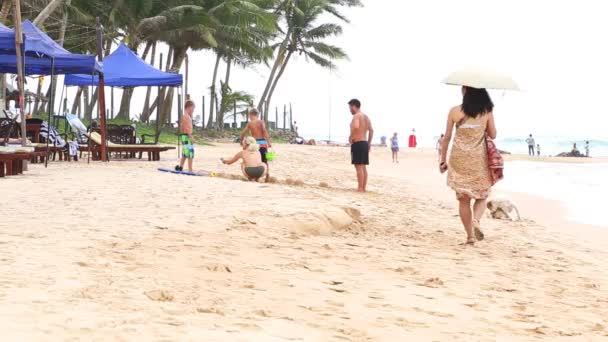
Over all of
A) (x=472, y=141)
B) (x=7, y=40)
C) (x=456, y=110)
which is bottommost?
(x=472, y=141)

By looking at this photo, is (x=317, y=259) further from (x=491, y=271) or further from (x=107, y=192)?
(x=107, y=192)

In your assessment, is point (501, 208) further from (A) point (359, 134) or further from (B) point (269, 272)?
(B) point (269, 272)

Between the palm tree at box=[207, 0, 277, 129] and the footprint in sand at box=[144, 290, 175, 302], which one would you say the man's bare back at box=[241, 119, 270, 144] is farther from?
the palm tree at box=[207, 0, 277, 129]

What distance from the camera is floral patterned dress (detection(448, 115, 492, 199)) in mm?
5828

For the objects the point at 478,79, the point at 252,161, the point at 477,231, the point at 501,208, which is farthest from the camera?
the point at 252,161

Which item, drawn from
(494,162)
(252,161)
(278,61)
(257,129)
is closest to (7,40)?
(257,129)

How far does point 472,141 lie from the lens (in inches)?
230

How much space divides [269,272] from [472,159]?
227cm

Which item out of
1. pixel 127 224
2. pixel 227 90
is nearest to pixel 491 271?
pixel 127 224

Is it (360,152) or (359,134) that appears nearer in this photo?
(359,134)

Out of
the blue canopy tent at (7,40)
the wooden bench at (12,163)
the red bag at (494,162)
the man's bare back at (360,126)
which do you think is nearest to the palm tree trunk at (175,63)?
the blue canopy tent at (7,40)

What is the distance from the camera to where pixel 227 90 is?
128 feet

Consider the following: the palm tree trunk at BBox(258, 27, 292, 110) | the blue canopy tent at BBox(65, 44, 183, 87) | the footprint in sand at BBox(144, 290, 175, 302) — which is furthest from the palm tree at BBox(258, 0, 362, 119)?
the footprint in sand at BBox(144, 290, 175, 302)

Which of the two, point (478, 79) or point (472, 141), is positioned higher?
point (478, 79)
